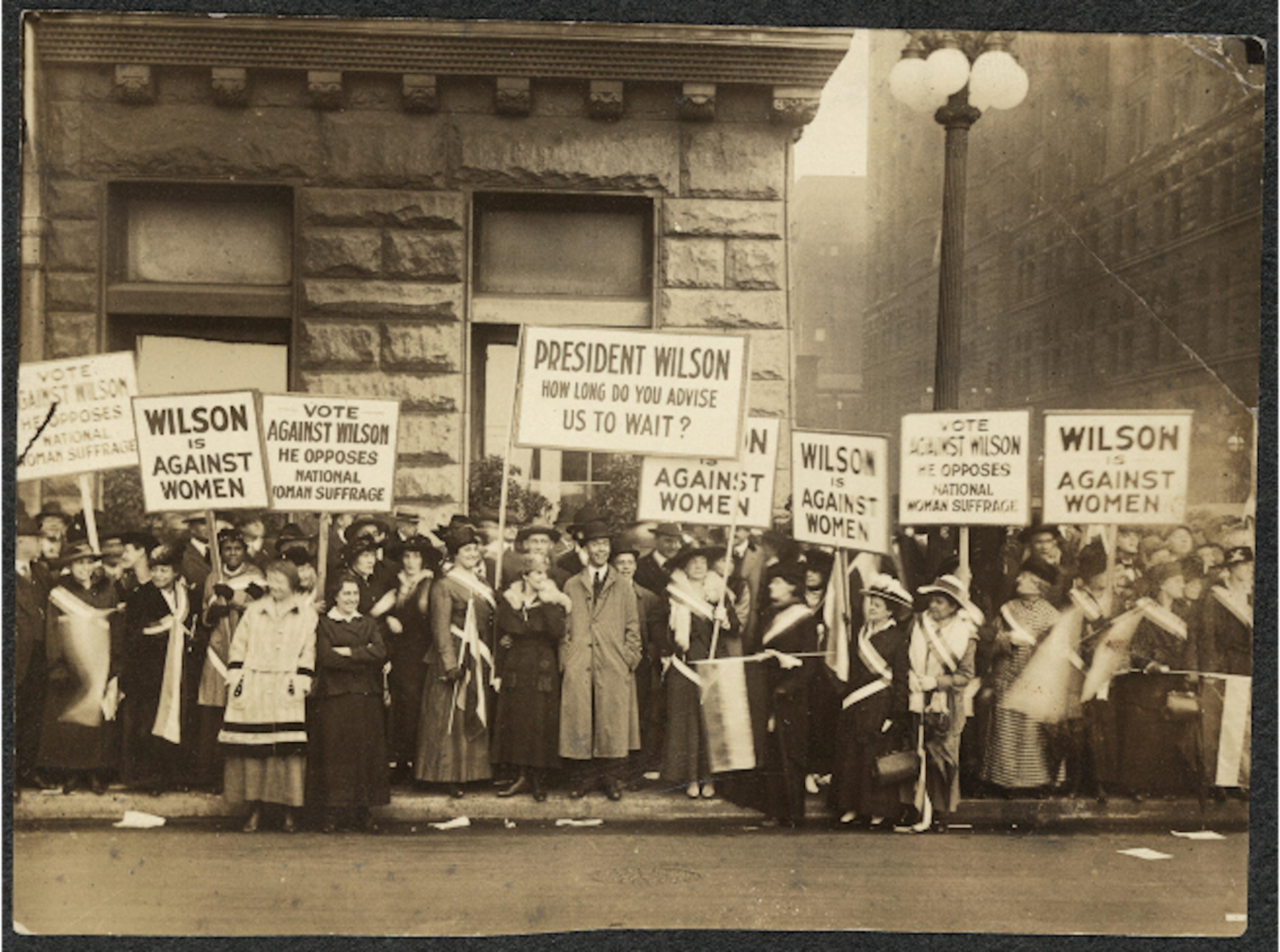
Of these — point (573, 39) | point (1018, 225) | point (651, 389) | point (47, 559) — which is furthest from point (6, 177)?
point (1018, 225)

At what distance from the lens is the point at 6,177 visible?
19.9 ft

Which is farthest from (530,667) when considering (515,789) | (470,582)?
(515,789)

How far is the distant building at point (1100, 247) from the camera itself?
6191mm

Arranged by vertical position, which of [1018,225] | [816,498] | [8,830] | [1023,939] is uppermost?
[1018,225]

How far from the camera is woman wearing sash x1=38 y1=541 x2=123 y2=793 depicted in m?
6.16

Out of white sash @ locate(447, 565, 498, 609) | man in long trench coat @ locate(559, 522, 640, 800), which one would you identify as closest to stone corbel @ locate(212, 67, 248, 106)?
white sash @ locate(447, 565, 498, 609)

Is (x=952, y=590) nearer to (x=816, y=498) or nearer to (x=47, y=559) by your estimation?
(x=816, y=498)

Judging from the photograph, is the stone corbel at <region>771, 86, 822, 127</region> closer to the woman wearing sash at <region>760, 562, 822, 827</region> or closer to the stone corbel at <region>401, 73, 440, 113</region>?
the stone corbel at <region>401, 73, 440, 113</region>

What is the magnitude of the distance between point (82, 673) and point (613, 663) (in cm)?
242

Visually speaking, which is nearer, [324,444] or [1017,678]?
[324,444]

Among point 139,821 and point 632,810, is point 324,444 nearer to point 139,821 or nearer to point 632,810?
point 139,821

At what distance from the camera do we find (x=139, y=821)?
245 inches

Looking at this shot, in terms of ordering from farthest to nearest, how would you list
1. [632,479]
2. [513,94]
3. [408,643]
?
[408,643], [632,479], [513,94]

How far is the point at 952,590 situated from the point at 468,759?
2411 millimetres
